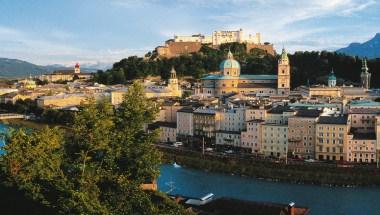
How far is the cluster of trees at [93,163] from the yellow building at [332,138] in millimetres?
9473

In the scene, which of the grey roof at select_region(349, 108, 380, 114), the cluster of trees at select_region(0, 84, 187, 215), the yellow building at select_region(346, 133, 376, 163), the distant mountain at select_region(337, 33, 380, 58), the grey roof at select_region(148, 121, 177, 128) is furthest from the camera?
the distant mountain at select_region(337, 33, 380, 58)

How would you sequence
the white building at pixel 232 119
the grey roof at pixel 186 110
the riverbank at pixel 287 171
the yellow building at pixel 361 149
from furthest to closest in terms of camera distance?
the grey roof at pixel 186 110 → the white building at pixel 232 119 → the yellow building at pixel 361 149 → the riverbank at pixel 287 171

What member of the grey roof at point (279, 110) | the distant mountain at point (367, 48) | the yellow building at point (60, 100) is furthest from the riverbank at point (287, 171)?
the distant mountain at point (367, 48)

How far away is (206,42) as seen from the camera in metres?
39.9

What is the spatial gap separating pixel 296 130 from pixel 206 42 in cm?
2453

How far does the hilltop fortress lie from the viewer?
127ft

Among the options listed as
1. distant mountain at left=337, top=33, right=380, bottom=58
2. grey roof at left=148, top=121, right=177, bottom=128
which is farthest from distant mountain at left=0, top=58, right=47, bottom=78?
grey roof at left=148, top=121, right=177, bottom=128

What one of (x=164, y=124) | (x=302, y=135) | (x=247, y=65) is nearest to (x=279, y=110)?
(x=302, y=135)

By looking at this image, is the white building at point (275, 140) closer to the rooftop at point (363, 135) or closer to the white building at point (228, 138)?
the white building at point (228, 138)

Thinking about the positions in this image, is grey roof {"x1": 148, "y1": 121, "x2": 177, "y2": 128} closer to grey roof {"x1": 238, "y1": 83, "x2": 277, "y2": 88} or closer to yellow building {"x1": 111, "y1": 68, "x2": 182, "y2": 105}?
yellow building {"x1": 111, "y1": 68, "x2": 182, "y2": 105}

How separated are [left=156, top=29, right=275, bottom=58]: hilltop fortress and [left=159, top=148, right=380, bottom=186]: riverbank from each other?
23169 mm

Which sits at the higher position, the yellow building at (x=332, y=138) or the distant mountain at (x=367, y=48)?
the distant mountain at (x=367, y=48)

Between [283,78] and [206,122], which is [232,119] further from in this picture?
[283,78]

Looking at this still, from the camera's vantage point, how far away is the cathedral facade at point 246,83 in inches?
1051
